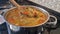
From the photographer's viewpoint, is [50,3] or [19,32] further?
[50,3]

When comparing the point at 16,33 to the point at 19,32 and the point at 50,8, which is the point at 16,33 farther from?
the point at 50,8

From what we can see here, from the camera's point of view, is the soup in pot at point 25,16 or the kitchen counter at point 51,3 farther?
the kitchen counter at point 51,3

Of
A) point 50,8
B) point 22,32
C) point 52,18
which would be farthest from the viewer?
point 50,8

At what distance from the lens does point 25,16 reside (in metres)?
0.55

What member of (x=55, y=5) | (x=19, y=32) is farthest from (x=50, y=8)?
(x=19, y=32)

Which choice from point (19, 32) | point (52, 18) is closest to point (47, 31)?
point (52, 18)

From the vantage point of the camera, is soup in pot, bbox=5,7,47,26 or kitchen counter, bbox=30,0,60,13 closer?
soup in pot, bbox=5,7,47,26

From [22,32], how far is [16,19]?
68mm

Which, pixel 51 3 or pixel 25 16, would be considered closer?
pixel 25 16

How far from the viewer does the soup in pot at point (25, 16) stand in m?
0.51

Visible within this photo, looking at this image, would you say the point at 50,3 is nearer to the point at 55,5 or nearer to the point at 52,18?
the point at 55,5

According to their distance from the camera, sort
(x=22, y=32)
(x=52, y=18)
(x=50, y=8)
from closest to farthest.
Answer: (x=22, y=32) < (x=52, y=18) < (x=50, y=8)

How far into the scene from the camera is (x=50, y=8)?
724 mm

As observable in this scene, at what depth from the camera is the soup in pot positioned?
508 mm
